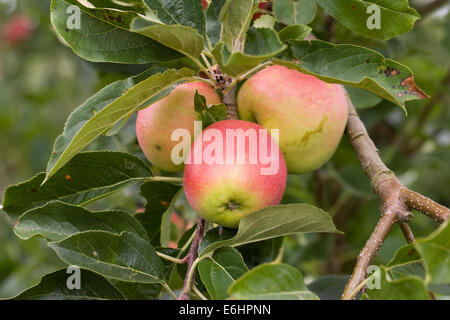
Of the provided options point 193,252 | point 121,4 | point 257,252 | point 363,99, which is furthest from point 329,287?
point 121,4

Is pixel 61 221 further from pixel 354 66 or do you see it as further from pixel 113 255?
pixel 354 66

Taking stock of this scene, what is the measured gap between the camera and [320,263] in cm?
193

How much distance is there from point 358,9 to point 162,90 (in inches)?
13.5

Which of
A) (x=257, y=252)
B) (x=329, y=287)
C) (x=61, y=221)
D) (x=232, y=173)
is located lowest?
(x=329, y=287)

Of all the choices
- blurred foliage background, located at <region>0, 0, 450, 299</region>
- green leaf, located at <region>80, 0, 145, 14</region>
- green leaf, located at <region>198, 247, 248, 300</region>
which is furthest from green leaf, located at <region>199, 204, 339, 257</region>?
blurred foliage background, located at <region>0, 0, 450, 299</region>

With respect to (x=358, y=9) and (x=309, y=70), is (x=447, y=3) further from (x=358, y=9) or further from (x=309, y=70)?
(x=309, y=70)

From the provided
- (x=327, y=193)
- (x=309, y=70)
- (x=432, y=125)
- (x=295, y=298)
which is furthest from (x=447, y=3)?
(x=295, y=298)

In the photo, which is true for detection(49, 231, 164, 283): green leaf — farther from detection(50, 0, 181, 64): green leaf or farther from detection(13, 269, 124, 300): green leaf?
detection(50, 0, 181, 64): green leaf

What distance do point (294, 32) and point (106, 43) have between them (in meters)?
0.28

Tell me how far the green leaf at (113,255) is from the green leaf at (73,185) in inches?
5.9

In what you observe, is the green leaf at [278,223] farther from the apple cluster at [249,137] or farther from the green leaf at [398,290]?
the green leaf at [398,290]

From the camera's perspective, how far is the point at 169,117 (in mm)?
841

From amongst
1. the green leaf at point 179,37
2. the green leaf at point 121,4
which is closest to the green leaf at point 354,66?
the green leaf at point 179,37

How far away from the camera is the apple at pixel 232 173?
73cm
